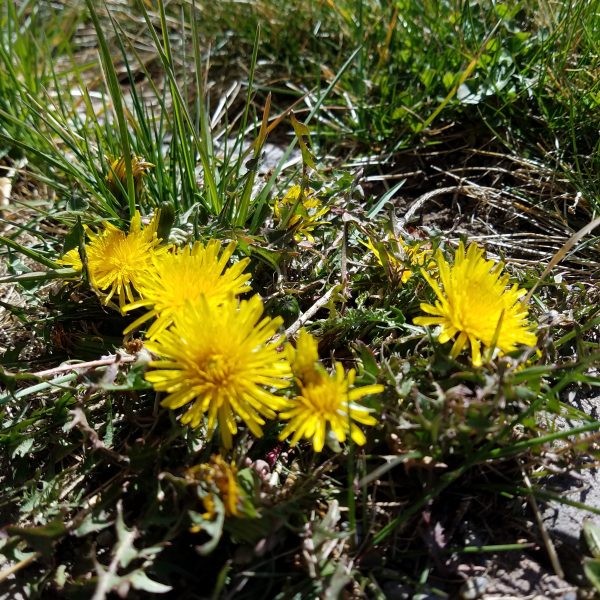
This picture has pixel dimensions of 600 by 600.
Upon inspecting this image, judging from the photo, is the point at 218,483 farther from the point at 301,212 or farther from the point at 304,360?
the point at 301,212

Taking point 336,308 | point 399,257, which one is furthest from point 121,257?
point 399,257

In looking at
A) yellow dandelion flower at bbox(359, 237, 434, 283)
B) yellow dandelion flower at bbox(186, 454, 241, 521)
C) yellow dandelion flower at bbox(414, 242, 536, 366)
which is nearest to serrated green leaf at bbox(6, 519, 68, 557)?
yellow dandelion flower at bbox(186, 454, 241, 521)

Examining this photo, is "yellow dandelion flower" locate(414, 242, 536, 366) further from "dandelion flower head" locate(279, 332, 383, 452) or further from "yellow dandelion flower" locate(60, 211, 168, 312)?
"yellow dandelion flower" locate(60, 211, 168, 312)

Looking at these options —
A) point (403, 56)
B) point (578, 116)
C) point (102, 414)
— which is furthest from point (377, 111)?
point (102, 414)

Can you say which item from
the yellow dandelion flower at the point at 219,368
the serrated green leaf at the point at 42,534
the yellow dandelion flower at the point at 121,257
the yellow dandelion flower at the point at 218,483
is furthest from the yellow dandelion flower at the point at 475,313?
the serrated green leaf at the point at 42,534

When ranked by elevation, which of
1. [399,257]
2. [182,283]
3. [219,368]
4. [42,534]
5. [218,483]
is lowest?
[42,534]

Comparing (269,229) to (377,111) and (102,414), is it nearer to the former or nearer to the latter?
(102,414)
